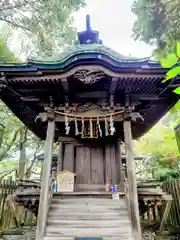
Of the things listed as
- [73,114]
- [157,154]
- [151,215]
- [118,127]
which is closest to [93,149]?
[118,127]

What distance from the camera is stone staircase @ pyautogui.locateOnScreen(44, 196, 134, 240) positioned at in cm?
392

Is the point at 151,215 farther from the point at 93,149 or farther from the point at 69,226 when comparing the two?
the point at 69,226

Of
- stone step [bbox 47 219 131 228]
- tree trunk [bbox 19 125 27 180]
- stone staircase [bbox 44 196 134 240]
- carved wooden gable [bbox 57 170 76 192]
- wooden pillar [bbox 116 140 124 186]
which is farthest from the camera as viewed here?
tree trunk [bbox 19 125 27 180]

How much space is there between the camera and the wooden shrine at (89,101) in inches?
A: 175

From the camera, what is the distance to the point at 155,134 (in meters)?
11.1

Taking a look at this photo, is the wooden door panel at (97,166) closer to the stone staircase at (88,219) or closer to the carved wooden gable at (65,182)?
the carved wooden gable at (65,182)

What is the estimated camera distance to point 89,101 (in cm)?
548

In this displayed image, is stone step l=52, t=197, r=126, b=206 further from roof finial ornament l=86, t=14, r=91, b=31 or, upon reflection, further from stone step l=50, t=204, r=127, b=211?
roof finial ornament l=86, t=14, r=91, b=31

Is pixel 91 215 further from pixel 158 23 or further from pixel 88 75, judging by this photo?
pixel 158 23

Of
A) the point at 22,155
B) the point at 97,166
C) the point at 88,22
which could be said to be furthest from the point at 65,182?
the point at 22,155

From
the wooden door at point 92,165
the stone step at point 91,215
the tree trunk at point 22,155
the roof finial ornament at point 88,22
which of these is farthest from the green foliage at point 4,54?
the stone step at point 91,215

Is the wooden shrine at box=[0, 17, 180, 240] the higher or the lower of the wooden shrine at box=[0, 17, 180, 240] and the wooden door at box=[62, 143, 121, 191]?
the higher

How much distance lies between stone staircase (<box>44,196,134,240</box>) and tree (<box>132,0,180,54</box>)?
5653 millimetres

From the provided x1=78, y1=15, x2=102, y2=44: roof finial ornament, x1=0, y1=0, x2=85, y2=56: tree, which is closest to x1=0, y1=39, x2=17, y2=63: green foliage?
x1=0, y1=0, x2=85, y2=56: tree
